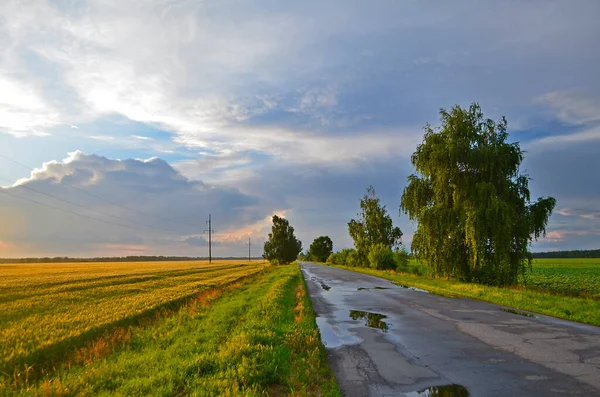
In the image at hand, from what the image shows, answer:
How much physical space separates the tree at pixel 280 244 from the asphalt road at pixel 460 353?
294 ft

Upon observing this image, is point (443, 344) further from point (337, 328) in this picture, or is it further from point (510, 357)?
point (337, 328)

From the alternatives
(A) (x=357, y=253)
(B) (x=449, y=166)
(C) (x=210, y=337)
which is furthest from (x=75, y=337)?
(A) (x=357, y=253)

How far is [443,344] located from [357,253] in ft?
200

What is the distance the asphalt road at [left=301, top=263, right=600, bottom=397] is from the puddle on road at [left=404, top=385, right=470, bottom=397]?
0.02 metres

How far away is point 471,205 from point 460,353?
19687 mm

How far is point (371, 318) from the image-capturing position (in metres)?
13.2

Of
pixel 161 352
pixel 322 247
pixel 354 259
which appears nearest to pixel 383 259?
pixel 354 259

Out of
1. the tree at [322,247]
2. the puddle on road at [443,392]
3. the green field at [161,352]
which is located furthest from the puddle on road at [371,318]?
the tree at [322,247]

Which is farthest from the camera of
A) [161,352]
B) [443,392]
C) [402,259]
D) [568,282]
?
[402,259]

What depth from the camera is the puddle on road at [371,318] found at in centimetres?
1169

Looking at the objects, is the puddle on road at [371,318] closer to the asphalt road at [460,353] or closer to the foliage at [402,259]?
the asphalt road at [460,353]

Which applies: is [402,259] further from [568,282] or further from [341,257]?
[341,257]

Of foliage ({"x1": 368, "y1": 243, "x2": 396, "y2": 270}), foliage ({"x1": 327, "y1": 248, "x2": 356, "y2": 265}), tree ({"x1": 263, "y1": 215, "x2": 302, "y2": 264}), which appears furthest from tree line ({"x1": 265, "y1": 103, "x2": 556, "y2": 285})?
tree ({"x1": 263, "y1": 215, "x2": 302, "y2": 264})

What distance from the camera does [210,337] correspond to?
1024cm
